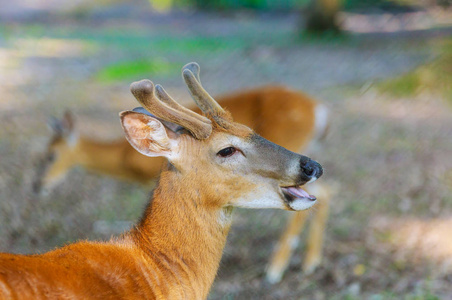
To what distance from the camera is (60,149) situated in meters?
6.71

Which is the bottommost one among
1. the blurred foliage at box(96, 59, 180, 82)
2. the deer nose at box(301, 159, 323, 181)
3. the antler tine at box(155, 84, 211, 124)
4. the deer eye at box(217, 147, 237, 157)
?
the deer nose at box(301, 159, 323, 181)

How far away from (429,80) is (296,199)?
6631mm

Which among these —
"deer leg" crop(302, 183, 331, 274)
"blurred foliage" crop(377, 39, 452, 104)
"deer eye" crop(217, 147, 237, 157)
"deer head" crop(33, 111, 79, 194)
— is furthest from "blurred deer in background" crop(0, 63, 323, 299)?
"blurred foliage" crop(377, 39, 452, 104)

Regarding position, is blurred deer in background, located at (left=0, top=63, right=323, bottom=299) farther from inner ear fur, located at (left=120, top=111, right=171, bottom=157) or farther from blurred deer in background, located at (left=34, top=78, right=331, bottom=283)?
blurred deer in background, located at (left=34, top=78, right=331, bottom=283)

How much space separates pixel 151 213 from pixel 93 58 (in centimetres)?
1194

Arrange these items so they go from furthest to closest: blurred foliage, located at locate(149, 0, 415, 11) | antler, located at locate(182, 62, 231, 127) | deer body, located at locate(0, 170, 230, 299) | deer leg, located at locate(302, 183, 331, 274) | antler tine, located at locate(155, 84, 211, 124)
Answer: blurred foliage, located at locate(149, 0, 415, 11) → deer leg, located at locate(302, 183, 331, 274) → antler, located at locate(182, 62, 231, 127) → antler tine, located at locate(155, 84, 211, 124) → deer body, located at locate(0, 170, 230, 299)

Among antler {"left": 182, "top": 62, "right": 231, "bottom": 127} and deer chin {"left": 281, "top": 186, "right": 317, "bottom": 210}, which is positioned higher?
antler {"left": 182, "top": 62, "right": 231, "bottom": 127}

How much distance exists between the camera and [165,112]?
292 cm

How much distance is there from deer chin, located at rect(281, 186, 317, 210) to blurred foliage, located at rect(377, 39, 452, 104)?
6381 mm

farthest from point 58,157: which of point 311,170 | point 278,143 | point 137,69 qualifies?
point 137,69

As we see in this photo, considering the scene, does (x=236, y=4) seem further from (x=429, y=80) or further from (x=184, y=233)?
(x=184, y=233)

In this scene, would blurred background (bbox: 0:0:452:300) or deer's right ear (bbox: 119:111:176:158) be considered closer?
deer's right ear (bbox: 119:111:176:158)

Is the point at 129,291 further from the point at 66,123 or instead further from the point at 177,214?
the point at 66,123

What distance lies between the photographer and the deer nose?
9.62 ft
